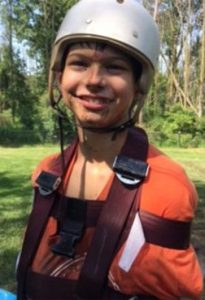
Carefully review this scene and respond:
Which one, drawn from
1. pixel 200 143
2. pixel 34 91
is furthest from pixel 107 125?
pixel 34 91

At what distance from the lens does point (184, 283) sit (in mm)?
1218

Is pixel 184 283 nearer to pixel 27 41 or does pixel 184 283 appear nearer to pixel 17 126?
pixel 17 126

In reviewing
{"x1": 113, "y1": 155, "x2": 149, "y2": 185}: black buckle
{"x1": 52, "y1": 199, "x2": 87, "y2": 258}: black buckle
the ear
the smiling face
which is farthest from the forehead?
{"x1": 52, "y1": 199, "x2": 87, "y2": 258}: black buckle

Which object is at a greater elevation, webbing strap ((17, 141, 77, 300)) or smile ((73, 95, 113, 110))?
smile ((73, 95, 113, 110))

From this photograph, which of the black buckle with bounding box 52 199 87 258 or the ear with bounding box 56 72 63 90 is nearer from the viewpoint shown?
the black buckle with bounding box 52 199 87 258

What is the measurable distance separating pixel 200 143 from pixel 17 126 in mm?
9694

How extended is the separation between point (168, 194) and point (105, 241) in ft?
0.55

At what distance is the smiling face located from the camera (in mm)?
1318

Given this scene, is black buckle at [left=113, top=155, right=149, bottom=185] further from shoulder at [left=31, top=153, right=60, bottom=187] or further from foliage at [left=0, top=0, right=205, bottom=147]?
foliage at [left=0, top=0, right=205, bottom=147]

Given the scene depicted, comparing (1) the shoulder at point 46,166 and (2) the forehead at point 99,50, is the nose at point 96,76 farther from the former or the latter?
(1) the shoulder at point 46,166

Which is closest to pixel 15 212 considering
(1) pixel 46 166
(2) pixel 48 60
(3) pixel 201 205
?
(3) pixel 201 205

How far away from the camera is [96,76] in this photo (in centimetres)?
132

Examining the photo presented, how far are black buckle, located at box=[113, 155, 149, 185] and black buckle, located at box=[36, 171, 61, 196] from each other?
0.57ft

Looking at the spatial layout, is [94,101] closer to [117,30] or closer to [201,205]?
[117,30]
